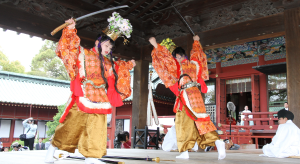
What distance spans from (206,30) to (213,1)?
0.64m

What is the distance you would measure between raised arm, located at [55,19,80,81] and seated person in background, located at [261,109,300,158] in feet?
11.5

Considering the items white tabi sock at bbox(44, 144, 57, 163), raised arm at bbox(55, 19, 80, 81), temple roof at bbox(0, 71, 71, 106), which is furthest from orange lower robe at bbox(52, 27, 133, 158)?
temple roof at bbox(0, 71, 71, 106)

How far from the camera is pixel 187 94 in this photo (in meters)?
3.67

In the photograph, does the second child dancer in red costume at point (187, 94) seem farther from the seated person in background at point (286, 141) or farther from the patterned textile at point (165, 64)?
the seated person in background at point (286, 141)

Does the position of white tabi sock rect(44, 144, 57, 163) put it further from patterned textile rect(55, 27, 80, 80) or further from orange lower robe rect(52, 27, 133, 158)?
patterned textile rect(55, 27, 80, 80)

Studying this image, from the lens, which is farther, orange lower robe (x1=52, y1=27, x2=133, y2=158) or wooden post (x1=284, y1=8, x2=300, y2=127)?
wooden post (x1=284, y1=8, x2=300, y2=127)

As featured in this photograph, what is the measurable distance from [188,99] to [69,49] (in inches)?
70.1

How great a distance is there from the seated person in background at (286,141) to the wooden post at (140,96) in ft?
10.7

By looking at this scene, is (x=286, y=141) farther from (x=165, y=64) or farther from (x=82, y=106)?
(x=82, y=106)

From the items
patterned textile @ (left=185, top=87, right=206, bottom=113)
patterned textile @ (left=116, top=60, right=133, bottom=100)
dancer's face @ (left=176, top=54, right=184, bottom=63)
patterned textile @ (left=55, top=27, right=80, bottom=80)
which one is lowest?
patterned textile @ (left=185, top=87, right=206, bottom=113)

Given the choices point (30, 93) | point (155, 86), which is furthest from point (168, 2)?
point (30, 93)

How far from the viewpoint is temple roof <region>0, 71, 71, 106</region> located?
46.7ft

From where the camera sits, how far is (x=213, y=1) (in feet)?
18.2

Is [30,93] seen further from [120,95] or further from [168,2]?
[120,95]
